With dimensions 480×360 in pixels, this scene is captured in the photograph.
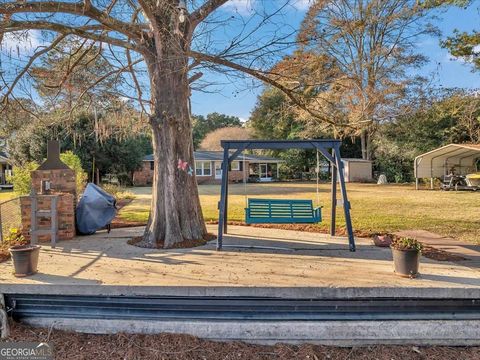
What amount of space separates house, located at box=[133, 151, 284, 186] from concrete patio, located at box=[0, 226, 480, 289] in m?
21.9

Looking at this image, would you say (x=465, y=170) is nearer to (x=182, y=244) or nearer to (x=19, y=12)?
(x=182, y=244)

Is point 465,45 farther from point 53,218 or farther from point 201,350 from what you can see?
point 53,218

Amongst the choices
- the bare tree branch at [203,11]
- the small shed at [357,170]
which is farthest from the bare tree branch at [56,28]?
the small shed at [357,170]

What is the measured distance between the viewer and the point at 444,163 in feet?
67.4

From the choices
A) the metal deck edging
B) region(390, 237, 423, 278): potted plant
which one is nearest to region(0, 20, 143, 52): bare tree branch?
the metal deck edging

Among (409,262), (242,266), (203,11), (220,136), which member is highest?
(220,136)

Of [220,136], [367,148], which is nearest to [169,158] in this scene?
[367,148]

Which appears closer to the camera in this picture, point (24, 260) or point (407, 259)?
point (407, 259)

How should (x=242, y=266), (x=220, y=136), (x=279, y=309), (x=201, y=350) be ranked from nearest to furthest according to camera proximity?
(x=201, y=350), (x=279, y=309), (x=242, y=266), (x=220, y=136)

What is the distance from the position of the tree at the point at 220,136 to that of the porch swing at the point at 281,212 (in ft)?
106

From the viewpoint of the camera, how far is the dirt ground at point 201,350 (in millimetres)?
2982

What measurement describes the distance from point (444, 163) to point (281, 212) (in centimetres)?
1856

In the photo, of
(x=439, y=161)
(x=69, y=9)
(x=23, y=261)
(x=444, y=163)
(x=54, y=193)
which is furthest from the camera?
(x=444, y=163)

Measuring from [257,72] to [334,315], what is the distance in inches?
124
